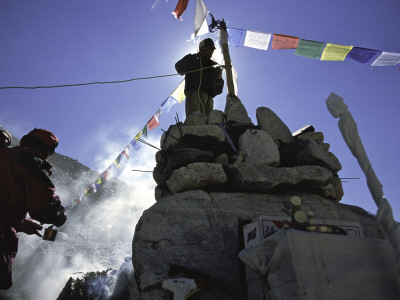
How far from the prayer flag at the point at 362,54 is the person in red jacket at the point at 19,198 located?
683 cm

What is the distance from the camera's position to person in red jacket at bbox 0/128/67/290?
228cm

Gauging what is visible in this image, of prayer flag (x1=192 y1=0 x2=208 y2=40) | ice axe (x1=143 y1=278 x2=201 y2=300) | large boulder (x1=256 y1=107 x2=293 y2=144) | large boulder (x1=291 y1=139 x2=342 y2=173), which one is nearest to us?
ice axe (x1=143 y1=278 x2=201 y2=300)

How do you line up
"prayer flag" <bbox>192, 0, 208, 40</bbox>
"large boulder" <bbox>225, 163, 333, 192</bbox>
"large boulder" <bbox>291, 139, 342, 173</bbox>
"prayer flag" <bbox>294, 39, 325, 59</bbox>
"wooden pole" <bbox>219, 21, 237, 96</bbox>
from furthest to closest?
"prayer flag" <bbox>192, 0, 208, 40</bbox>
"prayer flag" <bbox>294, 39, 325, 59</bbox>
"wooden pole" <bbox>219, 21, 237, 96</bbox>
"large boulder" <bbox>291, 139, 342, 173</bbox>
"large boulder" <bbox>225, 163, 333, 192</bbox>

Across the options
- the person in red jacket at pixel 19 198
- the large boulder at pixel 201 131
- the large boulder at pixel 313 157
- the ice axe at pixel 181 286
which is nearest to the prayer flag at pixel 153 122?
the large boulder at pixel 201 131

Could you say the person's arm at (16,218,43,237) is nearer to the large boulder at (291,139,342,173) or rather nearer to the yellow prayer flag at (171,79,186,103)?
the large boulder at (291,139,342,173)

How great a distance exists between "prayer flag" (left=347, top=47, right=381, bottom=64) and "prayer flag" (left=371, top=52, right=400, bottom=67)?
0.61 feet

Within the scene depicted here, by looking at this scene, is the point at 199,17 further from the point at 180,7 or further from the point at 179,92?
the point at 179,92

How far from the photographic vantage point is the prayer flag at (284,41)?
680cm

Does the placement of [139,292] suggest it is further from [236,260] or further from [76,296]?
[76,296]

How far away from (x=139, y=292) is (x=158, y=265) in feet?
0.88

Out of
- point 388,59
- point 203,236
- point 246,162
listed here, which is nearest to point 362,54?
point 388,59

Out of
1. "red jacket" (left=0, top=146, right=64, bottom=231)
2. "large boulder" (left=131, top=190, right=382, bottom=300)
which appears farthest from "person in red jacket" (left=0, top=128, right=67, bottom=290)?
"large boulder" (left=131, top=190, right=382, bottom=300)

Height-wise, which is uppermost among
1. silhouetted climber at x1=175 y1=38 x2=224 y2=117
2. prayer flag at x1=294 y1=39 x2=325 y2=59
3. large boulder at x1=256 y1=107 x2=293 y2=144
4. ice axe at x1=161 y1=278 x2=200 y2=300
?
prayer flag at x1=294 y1=39 x2=325 y2=59

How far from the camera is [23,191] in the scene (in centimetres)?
237
